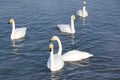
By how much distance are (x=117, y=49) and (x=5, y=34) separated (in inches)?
402

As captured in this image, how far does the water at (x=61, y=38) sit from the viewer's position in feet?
85.9

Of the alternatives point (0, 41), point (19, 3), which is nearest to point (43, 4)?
point (19, 3)

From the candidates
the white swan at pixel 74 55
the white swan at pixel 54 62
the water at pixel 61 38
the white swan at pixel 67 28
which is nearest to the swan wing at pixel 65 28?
the white swan at pixel 67 28

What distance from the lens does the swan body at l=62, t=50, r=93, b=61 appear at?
2802 cm

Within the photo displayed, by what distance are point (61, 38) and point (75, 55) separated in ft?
18.4

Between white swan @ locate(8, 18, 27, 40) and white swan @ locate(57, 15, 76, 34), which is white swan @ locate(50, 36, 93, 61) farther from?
white swan @ locate(57, 15, 76, 34)

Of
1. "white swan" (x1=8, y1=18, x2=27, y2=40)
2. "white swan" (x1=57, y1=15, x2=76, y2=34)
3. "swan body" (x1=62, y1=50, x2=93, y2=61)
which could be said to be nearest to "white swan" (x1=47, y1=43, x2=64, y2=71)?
"swan body" (x1=62, y1=50, x2=93, y2=61)

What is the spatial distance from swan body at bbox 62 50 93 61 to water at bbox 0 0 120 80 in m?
0.37

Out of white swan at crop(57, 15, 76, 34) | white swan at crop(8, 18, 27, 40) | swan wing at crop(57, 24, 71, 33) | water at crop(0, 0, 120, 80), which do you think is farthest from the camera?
swan wing at crop(57, 24, 71, 33)

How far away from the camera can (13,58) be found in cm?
2858

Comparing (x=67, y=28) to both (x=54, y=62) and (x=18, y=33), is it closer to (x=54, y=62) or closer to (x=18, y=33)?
(x=18, y=33)

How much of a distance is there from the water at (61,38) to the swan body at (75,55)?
1.20 feet

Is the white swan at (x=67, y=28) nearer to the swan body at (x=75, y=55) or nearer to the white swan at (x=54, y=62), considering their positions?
the swan body at (x=75, y=55)

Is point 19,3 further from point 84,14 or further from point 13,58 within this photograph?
point 13,58
